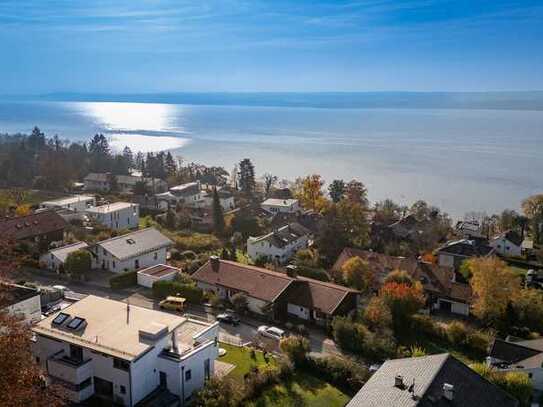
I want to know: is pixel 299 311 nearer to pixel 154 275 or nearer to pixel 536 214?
pixel 154 275

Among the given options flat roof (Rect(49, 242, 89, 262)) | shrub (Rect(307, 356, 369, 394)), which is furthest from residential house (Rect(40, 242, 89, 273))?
shrub (Rect(307, 356, 369, 394))

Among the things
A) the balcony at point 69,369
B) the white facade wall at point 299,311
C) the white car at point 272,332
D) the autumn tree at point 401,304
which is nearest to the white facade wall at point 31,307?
the balcony at point 69,369

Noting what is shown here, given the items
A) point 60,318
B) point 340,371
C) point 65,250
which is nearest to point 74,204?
point 65,250

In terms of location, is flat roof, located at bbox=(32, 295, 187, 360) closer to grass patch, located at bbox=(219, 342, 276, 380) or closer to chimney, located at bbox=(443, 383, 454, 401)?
grass patch, located at bbox=(219, 342, 276, 380)

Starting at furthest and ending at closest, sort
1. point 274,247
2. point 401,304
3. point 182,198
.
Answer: point 182,198 < point 274,247 < point 401,304

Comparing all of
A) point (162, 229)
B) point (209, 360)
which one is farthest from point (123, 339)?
point (162, 229)

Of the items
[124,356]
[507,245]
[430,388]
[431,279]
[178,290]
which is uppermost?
[430,388]

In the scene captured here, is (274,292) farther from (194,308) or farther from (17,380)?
(17,380)
